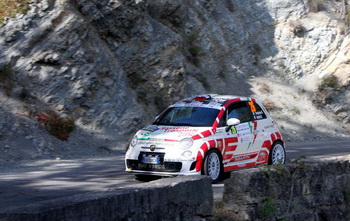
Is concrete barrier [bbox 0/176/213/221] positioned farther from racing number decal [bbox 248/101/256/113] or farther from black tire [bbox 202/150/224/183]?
racing number decal [bbox 248/101/256/113]

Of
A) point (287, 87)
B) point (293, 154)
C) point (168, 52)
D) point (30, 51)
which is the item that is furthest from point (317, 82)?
point (30, 51)

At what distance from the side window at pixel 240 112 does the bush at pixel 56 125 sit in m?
Result: 6.73

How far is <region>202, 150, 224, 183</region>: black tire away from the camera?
448 inches

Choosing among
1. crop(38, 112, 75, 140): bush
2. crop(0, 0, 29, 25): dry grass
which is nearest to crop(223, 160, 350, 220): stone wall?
crop(38, 112, 75, 140): bush

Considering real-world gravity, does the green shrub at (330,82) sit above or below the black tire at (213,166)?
above

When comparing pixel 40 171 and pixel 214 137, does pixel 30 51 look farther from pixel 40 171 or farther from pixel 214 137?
pixel 214 137

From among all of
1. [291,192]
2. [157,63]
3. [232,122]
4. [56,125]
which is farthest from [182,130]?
[157,63]

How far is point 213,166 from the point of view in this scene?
11.6m

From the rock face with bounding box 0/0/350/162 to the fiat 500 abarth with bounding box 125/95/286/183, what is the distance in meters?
5.40

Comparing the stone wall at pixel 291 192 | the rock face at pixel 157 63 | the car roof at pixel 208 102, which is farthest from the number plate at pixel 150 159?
the rock face at pixel 157 63

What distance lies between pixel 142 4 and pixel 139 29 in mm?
1430

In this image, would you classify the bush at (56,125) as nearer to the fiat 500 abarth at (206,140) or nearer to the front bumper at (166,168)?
the fiat 500 abarth at (206,140)

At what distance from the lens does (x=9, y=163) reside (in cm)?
1490

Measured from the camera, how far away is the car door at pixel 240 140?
1211cm
